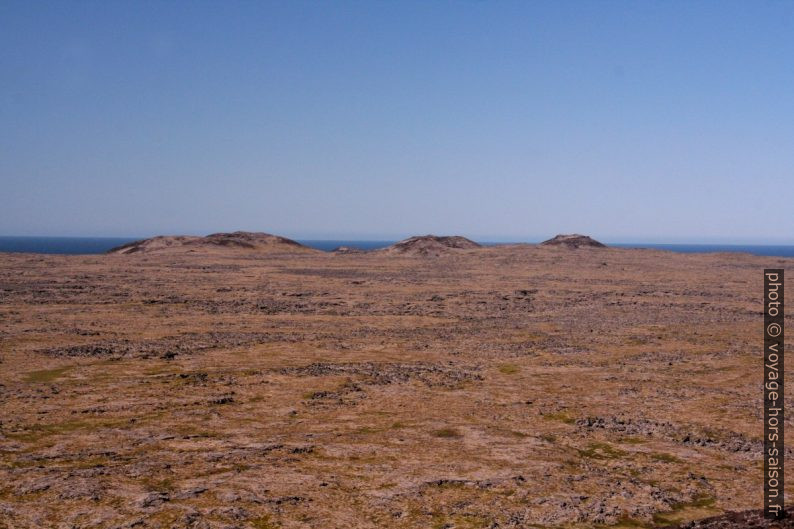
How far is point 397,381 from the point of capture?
58.3 feet

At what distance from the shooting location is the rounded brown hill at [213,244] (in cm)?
8112

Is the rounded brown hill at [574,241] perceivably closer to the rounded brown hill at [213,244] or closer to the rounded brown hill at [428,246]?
the rounded brown hill at [428,246]

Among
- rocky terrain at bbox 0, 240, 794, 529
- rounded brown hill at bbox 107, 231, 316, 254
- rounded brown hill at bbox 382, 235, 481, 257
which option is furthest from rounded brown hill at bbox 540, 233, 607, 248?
rocky terrain at bbox 0, 240, 794, 529

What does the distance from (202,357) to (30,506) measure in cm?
1139

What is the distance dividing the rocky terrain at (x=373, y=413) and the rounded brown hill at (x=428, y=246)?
1867 inches

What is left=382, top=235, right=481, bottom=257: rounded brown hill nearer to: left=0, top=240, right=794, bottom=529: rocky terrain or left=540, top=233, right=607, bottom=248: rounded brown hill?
left=540, top=233, right=607, bottom=248: rounded brown hill

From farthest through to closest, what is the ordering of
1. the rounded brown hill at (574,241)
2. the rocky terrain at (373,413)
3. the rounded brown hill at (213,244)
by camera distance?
the rounded brown hill at (574,241)
the rounded brown hill at (213,244)
the rocky terrain at (373,413)

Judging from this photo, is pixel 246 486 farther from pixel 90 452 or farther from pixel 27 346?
pixel 27 346

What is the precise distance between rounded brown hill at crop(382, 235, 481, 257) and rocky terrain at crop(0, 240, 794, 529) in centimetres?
4742

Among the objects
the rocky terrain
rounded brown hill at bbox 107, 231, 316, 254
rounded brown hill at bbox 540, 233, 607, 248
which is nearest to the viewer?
the rocky terrain

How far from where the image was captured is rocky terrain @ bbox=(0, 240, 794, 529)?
969 cm

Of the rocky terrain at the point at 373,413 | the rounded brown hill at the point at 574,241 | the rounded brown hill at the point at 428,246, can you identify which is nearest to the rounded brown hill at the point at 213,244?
the rounded brown hill at the point at 428,246

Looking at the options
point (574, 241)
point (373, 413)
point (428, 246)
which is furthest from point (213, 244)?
point (373, 413)

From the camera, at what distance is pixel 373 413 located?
14727 millimetres
